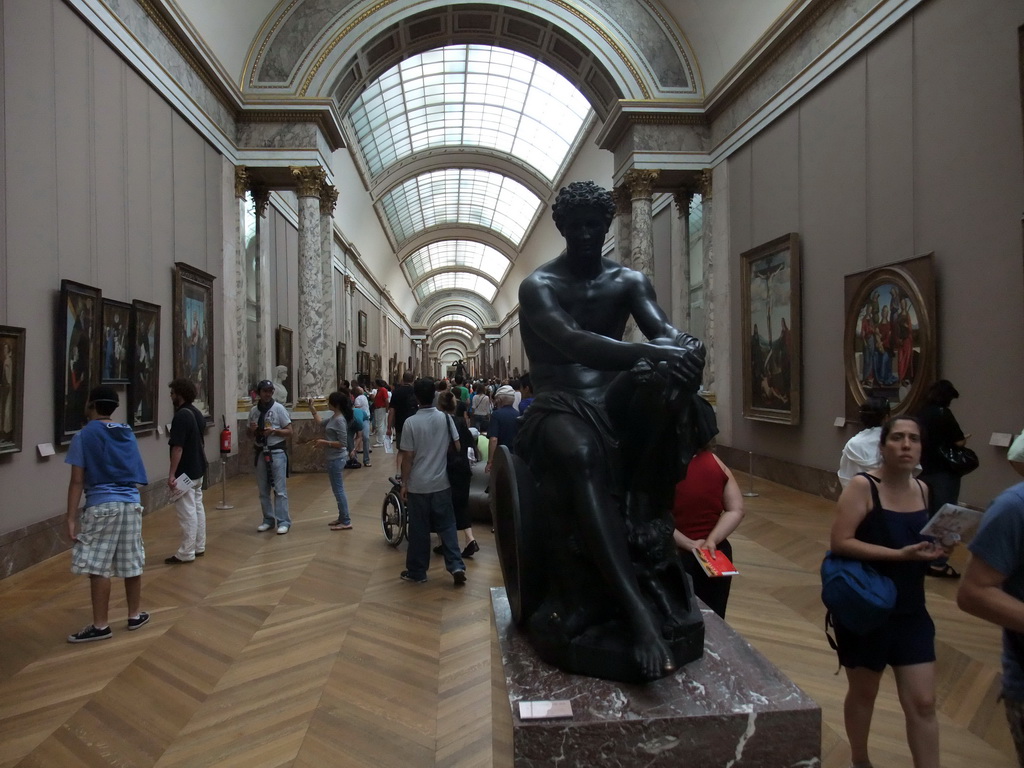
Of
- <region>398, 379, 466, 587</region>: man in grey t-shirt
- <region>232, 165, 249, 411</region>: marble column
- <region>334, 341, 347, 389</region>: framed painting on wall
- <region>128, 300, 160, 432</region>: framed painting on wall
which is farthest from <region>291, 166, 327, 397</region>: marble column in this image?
<region>334, 341, 347, 389</region>: framed painting on wall

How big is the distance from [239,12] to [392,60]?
173 inches

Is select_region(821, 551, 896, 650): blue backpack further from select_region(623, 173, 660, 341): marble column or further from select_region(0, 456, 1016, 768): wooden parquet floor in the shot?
select_region(623, 173, 660, 341): marble column

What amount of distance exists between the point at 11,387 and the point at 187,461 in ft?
5.35

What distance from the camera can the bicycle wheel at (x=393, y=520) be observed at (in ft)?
24.1

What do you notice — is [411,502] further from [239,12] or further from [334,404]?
[239,12]

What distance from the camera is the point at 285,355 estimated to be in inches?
682

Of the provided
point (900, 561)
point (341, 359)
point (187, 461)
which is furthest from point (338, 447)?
point (341, 359)

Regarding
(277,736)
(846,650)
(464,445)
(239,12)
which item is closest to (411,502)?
(464,445)

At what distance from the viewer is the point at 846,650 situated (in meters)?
2.69

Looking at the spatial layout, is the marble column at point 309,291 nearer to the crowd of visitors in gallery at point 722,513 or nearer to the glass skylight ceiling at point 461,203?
the crowd of visitors in gallery at point 722,513

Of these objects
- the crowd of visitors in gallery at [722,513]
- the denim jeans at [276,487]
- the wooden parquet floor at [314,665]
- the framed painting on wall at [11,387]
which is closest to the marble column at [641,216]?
the crowd of visitors in gallery at [722,513]

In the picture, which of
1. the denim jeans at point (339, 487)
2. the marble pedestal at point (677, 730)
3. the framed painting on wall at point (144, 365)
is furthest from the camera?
the framed painting on wall at point (144, 365)

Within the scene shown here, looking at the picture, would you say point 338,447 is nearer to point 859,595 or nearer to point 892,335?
point 859,595

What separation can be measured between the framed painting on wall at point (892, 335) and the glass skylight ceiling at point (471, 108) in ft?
49.0
